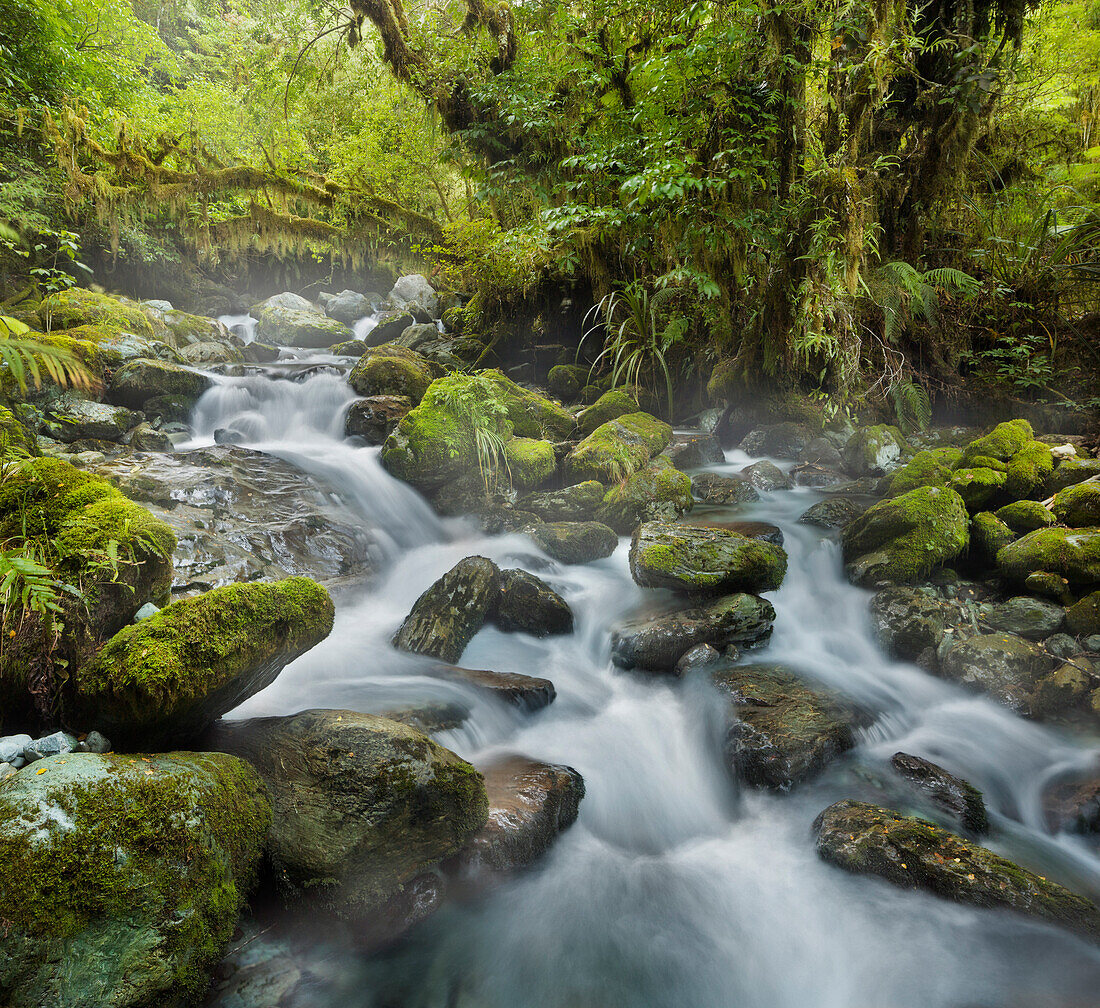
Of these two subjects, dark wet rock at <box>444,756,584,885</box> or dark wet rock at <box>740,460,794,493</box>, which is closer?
dark wet rock at <box>444,756,584,885</box>

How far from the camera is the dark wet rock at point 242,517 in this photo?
16.5ft

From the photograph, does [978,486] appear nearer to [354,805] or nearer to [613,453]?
[613,453]

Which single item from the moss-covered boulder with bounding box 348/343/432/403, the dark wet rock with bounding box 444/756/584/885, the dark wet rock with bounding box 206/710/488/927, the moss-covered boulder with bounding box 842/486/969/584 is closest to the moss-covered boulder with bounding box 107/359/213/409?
the moss-covered boulder with bounding box 348/343/432/403

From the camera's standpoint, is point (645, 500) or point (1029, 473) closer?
point (1029, 473)

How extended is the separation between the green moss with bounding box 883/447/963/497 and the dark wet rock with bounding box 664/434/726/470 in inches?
103

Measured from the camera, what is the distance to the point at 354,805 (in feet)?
7.66

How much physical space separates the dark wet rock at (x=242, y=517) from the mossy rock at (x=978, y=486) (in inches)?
239

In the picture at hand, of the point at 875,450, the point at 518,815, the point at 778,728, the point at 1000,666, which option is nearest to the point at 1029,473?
the point at 875,450

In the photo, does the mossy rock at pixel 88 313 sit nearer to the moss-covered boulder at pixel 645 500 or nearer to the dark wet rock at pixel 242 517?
the dark wet rock at pixel 242 517

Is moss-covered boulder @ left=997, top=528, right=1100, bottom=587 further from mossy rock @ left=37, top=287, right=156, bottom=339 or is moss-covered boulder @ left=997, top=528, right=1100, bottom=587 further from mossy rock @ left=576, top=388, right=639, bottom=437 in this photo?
mossy rock @ left=37, top=287, right=156, bottom=339

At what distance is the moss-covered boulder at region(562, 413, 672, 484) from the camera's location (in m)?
7.02

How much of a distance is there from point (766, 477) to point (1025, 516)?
296cm

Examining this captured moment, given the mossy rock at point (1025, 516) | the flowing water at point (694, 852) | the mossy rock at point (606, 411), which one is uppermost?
the mossy rock at point (606, 411)

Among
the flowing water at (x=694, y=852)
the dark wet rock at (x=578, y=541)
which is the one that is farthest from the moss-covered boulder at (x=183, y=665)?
the dark wet rock at (x=578, y=541)
